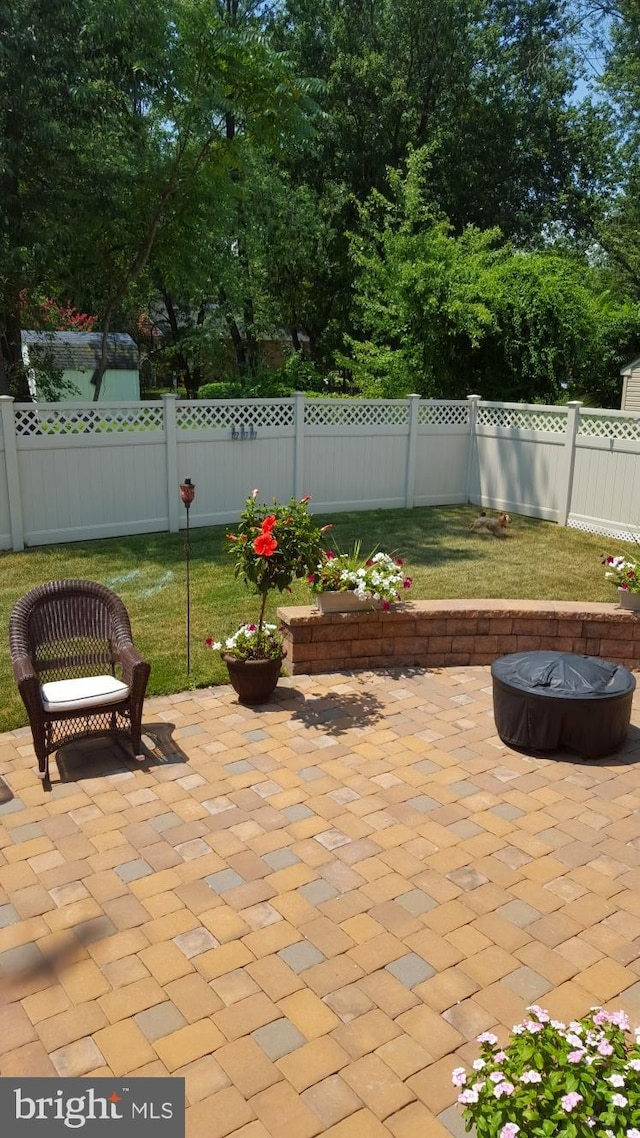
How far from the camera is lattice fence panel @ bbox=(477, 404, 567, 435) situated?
10852mm

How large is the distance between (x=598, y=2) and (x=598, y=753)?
86.7 feet

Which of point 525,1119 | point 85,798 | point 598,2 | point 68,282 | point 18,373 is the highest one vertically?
point 598,2

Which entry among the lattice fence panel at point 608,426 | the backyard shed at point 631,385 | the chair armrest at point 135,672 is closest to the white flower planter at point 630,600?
the chair armrest at point 135,672

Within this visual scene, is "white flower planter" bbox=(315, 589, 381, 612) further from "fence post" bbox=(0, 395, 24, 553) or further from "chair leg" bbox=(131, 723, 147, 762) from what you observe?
"fence post" bbox=(0, 395, 24, 553)

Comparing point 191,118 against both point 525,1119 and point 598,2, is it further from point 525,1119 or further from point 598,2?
point 598,2

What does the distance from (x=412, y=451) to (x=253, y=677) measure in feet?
23.4

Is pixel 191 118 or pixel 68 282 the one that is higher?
pixel 191 118

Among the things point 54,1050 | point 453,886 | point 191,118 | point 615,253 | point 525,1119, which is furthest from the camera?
point 615,253

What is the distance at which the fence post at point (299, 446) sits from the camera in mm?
10766

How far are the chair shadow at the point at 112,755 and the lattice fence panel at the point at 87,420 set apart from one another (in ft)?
17.3

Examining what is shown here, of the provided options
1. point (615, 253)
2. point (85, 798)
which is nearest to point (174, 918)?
point (85, 798)

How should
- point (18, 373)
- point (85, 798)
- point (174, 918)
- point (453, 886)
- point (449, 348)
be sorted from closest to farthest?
point (174, 918) → point (453, 886) → point (85, 798) → point (18, 373) → point (449, 348)

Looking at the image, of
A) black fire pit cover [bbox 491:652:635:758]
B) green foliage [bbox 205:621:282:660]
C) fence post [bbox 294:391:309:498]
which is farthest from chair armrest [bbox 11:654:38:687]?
fence post [bbox 294:391:309:498]

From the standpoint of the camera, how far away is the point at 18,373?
38.3ft
